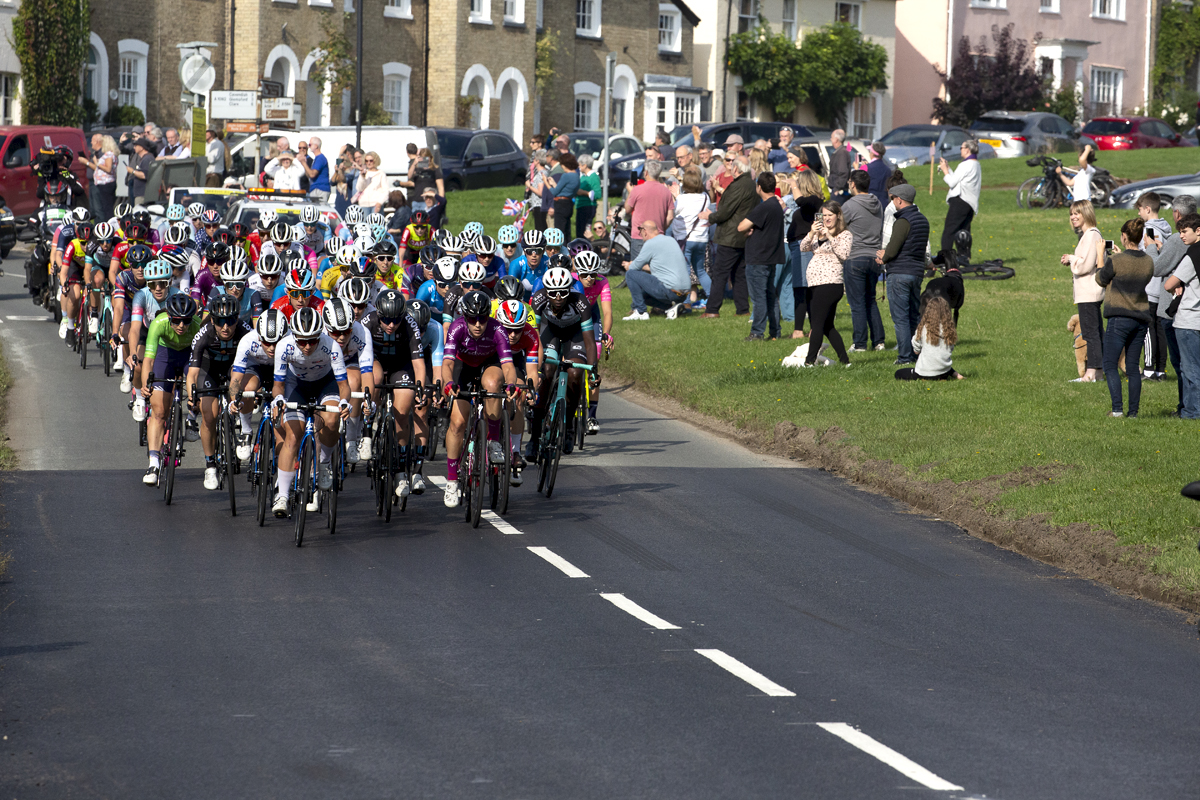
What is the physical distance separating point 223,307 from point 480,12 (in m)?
40.4

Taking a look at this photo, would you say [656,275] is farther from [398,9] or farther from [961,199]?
[398,9]

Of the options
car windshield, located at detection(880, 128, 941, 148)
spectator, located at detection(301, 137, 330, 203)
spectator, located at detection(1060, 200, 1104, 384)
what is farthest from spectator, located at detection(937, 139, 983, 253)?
car windshield, located at detection(880, 128, 941, 148)

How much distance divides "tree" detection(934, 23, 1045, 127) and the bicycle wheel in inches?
1990

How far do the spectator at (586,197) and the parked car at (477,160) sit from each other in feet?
38.3

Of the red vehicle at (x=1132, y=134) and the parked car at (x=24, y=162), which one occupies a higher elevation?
the red vehicle at (x=1132, y=134)

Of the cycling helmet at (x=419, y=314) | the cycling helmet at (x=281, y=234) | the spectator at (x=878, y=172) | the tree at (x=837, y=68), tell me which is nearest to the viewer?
the cycling helmet at (x=419, y=314)

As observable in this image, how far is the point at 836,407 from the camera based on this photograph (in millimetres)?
16406

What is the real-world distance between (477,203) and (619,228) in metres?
10.0

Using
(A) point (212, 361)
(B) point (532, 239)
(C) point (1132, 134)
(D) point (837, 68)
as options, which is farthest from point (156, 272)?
(D) point (837, 68)

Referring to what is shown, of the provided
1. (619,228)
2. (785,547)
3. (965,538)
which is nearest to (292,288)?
(785,547)

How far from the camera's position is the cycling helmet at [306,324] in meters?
10.9

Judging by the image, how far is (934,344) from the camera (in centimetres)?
1698

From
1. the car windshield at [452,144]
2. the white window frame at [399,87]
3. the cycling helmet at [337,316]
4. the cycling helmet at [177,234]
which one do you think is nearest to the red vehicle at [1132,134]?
the car windshield at [452,144]

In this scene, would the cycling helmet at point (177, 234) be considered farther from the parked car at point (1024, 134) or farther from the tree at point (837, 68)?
the tree at point (837, 68)
